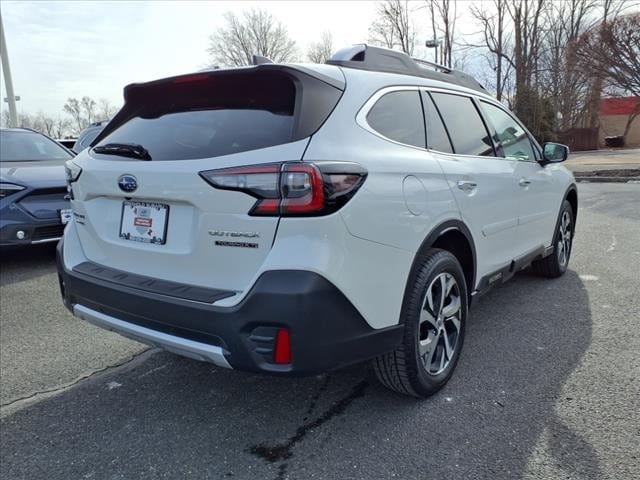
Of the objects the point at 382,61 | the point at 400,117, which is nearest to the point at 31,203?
the point at 382,61

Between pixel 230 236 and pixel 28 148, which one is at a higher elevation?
pixel 28 148

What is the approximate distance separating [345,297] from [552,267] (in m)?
3.57

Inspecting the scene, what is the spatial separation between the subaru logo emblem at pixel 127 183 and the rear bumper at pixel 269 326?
1.54 ft

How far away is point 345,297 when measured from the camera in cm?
209

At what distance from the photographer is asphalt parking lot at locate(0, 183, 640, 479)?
225 cm

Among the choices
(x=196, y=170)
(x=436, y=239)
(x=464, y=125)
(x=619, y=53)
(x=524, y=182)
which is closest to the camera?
(x=196, y=170)

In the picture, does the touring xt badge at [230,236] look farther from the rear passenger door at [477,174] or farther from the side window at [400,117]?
the rear passenger door at [477,174]

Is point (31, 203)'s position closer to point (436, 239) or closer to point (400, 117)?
point (400, 117)

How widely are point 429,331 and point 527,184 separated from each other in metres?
1.84

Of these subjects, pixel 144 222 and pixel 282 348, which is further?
pixel 144 222

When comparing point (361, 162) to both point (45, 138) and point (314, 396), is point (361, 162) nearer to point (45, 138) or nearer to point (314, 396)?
point (314, 396)

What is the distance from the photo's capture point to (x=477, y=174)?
3150 mm

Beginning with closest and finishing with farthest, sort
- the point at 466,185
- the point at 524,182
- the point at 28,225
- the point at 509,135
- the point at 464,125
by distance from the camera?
the point at 466,185, the point at 464,125, the point at 524,182, the point at 509,135, the point at 28,225

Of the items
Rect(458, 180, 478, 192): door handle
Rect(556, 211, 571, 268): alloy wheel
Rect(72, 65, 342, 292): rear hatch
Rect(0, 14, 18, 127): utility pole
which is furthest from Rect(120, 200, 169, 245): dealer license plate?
Rect(0, 14, 18, 127): utility pole
